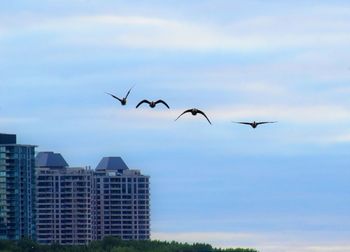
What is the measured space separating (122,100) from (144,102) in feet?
9.56

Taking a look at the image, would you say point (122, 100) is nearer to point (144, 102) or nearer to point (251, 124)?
point (144, 102)

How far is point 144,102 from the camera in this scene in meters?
132

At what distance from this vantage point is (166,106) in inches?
4906

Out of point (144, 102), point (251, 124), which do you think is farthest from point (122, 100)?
point (251, 124)

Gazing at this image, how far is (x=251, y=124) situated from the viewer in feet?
443

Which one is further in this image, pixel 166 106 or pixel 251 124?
pixel 251 124

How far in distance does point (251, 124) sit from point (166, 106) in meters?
12.0

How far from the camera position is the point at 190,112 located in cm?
13162

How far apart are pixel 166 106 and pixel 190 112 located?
23.6 ft

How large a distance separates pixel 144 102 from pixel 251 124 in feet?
28.1
